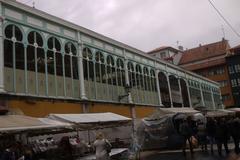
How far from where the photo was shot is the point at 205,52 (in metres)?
72.9

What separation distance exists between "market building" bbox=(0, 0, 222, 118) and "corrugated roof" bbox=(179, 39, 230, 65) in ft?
137

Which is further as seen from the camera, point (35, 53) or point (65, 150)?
point (35, 53)

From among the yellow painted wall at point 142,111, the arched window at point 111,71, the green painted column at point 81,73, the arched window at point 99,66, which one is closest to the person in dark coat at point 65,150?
the green painted column at point 81,73

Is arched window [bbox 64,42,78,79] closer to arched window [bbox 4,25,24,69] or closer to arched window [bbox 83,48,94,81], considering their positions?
arched window [bbox 83,48,94,81]

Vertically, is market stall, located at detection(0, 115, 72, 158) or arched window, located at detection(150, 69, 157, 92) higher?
arched window, located at detection(150, 69, 157, 92)

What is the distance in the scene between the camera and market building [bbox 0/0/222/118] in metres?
17.0

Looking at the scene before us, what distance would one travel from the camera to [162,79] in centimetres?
3338

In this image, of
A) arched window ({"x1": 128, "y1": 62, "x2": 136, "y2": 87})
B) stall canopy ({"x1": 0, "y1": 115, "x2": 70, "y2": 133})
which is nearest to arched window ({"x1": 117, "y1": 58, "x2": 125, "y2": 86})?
arched window ({"x1": 128, "y1": 62, "x2": 136, "y2": 87})

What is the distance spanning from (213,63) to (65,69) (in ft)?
170

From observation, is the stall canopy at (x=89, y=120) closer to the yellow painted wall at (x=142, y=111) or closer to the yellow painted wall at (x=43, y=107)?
the yellow painted wall at (x=43, y=107)

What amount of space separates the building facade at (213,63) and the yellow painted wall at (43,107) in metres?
51.0

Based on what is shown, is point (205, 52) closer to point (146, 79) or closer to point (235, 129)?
point (146, 79)

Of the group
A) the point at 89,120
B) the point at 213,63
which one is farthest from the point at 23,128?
the point at 213,63

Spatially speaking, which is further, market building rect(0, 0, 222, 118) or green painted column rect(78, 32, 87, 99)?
green painted column rect(78, 32, 87, 99)
